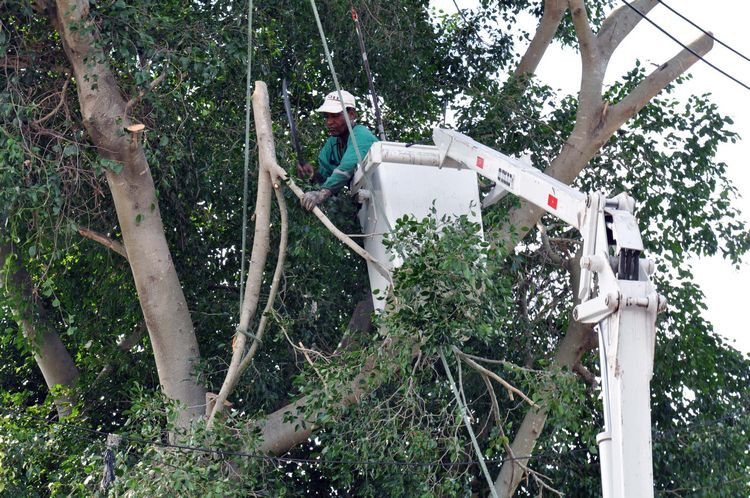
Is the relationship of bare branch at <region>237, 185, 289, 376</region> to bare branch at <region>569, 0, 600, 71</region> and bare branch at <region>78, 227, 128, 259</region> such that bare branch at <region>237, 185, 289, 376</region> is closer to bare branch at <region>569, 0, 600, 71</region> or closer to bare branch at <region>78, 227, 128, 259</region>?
bare branch at <region>78, 227, 128, 259</region>

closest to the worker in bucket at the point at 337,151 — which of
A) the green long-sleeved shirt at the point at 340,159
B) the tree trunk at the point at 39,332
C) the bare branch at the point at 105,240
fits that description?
the green long-sleeved shirt at the point at 340,159

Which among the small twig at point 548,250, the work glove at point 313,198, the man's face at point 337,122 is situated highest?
the small twig at point 548,250

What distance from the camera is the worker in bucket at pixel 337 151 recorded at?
29.8 feet

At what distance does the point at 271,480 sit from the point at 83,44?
366 cm

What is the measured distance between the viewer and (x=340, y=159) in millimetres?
9828

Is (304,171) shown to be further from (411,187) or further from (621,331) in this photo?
(621,331)

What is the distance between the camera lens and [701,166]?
11.8 metres

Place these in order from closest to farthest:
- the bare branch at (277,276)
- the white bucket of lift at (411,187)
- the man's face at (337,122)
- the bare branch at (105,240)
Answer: the white bucket of lift at (411,187), the bare branch at (277,276), the man's face at (337,122), the bare branch at (105,240)

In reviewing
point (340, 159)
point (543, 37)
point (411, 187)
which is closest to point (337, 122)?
point (340, 159)

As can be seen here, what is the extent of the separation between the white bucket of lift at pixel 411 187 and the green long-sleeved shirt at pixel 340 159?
33cm

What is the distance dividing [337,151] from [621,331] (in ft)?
13.5

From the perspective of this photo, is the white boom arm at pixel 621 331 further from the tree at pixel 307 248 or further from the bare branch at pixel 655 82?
the bare branch at pixel 655 82

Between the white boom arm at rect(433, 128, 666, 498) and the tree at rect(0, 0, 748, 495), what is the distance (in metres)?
1.27

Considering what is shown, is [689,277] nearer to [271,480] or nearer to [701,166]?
[701,166]
